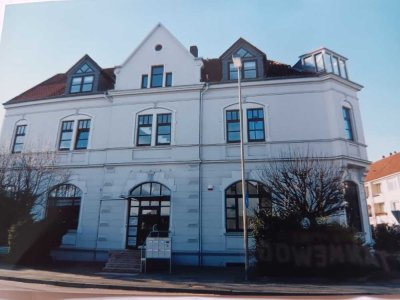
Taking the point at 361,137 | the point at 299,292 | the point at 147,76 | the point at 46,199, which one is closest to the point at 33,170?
the point at 46,199

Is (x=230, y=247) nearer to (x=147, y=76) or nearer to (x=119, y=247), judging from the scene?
(x=119, y=247)

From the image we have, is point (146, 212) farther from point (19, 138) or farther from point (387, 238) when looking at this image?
point (387, 238)

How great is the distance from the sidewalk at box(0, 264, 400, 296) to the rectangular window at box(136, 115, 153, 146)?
6.43 meters

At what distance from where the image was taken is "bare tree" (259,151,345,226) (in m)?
10.2

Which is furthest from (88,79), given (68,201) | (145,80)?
(68,201)

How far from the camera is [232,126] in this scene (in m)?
14.4

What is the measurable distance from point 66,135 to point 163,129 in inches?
221

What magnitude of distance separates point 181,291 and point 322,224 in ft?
17.6

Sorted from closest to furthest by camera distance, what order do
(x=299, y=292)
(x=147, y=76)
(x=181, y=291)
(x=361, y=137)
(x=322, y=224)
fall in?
(x=299, y=292) → (x=181, y=291) → (x=322, y=224) → (x=361, y=137) → (x=147, y=76)

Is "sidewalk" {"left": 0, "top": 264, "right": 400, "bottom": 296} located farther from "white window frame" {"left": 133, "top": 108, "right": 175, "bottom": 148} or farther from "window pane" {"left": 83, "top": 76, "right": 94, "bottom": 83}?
"window pane" {"left": 83, "top": 76, "right": 94, "bottom": 83}

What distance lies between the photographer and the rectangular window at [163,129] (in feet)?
48.0

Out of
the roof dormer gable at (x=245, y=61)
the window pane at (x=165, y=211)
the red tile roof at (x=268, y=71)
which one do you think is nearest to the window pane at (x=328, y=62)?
the red tile roof at (x=268, y=71)

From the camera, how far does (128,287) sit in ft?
26.4

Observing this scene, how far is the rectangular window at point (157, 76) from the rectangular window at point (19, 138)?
808 centimetres
